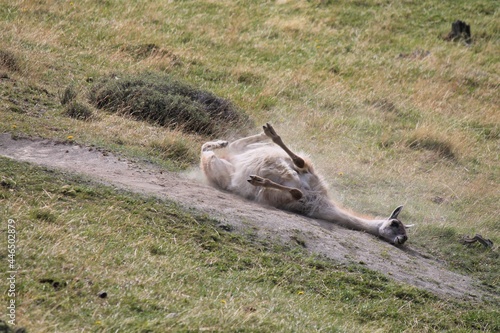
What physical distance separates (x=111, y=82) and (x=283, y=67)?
207 inches

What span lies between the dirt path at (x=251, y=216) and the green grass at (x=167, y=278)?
0.32 metres

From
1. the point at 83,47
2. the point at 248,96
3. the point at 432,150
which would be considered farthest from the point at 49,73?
the point at 432,150

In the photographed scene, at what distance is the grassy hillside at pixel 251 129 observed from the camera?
17.8 ft

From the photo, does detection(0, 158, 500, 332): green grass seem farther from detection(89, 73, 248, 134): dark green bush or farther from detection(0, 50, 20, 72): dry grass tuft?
detection(0, 50, 20, 72): dry grass tuft

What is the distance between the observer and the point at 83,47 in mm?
14531

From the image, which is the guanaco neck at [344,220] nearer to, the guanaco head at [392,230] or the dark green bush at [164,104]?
the guanaco head at [392,230]

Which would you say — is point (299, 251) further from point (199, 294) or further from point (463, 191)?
point (463, 191)

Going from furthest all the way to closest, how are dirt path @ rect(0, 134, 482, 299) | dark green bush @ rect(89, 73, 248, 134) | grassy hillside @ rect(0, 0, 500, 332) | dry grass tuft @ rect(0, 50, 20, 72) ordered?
dry grass tuft @ rect(0, 50, 20, 72)
dark green bush @ rect(89, 73, 248, 134)
dirt path @ rect(0, 134, 482, 299)
grassy hillside @ rect(0, 0, 500, 332)

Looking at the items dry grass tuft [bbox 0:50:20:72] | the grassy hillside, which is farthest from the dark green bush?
dry grass tuft [bbox 0:50:20:72]

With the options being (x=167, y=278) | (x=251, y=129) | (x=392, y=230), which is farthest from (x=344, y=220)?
(x=251, y=129)

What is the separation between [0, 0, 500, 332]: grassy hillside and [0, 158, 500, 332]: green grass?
0.02 meters

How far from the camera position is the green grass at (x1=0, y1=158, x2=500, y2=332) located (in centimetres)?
487

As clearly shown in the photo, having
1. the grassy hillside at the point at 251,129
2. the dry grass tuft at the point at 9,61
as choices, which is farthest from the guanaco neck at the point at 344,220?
the dry grass tuft at the point at 9,61

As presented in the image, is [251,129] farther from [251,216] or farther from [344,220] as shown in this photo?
[251,216]
